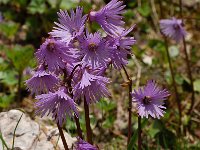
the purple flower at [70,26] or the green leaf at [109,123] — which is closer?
the purple flower at [70,26]

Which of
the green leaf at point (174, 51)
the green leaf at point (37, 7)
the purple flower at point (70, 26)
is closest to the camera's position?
the purple flower at point (70, 26)

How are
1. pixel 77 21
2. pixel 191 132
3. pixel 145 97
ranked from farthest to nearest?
pixel 191 132
pixel 145 97
pixel 77 21

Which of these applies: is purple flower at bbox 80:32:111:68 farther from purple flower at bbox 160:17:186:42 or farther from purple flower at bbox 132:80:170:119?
purple flower at bbox 160:17:186:42

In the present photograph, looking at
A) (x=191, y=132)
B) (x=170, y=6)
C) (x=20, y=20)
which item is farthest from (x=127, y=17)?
(x=191, y=132)

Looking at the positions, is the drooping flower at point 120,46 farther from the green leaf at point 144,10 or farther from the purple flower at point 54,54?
the green leaf at point 144,10

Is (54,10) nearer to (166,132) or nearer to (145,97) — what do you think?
(166,132)

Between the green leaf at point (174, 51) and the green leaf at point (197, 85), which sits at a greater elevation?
the green leaf at point (174, 51)

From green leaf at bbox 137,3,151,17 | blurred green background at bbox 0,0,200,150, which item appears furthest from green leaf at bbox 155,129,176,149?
green leaf at bbox 137,3,151,17

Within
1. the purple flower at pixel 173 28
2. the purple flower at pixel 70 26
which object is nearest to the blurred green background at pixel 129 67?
the purple flower at pixel 173 28

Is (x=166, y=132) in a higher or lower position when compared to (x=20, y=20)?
lower
